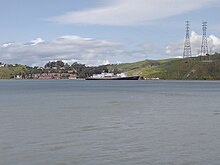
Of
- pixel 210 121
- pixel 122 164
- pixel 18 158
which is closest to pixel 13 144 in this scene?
pixel 18 158

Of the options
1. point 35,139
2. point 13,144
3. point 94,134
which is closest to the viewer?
point 13,144

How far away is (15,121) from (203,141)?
1886cm

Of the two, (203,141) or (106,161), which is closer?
(106,161)

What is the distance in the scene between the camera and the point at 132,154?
24688mm

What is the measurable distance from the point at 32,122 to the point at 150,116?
12150 mm

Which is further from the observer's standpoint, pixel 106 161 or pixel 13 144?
pixel 13 144

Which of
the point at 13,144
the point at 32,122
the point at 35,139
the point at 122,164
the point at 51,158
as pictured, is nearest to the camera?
the point at 122,164

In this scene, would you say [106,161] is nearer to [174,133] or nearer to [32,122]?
[174,133]

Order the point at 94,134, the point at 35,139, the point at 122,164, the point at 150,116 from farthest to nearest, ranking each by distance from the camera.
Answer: the point at 150,116, the point at 94,134, the point at 35,139, the point at 122,164

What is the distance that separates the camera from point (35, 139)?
3025 cm

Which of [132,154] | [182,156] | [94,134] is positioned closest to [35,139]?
[94,134]

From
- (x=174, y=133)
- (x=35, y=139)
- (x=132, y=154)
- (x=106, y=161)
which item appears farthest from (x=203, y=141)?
(x=35, y=139)

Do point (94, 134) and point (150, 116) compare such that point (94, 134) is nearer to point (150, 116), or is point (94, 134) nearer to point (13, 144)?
point (13, 144)

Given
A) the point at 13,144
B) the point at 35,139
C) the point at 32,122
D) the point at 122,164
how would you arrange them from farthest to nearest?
the point at 32,122
the point at 35,139
the point at 13,144
the point at 122,164
